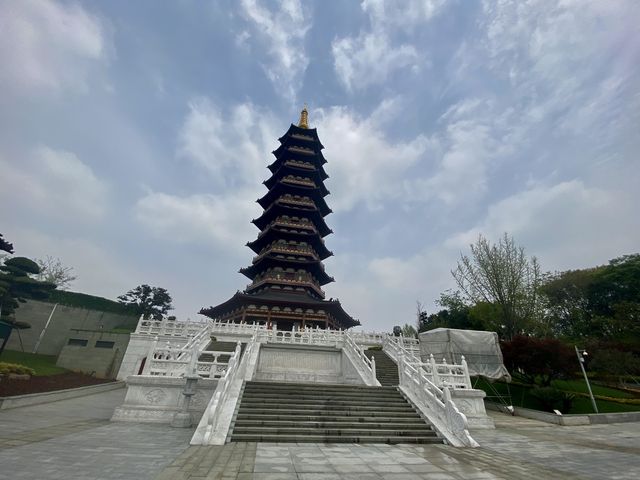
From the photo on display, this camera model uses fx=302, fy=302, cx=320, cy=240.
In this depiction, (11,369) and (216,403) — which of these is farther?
(11,369)

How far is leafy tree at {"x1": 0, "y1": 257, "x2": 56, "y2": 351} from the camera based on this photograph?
66.5ft

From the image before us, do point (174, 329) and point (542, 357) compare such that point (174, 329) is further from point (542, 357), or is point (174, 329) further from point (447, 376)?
point (542, 357)

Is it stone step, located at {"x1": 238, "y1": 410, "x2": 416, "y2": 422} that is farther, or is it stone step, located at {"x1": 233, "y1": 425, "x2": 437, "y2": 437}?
stone step, located at {"x1": 238, "y1": 410, "x2": 416, "y2": 422}

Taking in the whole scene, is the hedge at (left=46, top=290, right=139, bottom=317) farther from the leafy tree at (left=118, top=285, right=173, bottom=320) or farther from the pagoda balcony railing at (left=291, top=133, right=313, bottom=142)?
the pagoda balcony railing at (left=291, top=133, right=313, bottom=142)

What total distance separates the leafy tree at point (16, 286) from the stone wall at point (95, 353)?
3234 mm

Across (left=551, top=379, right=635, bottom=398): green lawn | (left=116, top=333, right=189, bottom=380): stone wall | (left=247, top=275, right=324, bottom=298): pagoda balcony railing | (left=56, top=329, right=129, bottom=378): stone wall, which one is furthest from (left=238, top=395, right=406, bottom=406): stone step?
(left=247, top=275, right=324, bottom=298): pagoda balcony railing

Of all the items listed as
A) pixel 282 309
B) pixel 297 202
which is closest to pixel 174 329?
pixel 282 309

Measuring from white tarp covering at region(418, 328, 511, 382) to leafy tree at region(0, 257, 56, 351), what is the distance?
26.7 meters

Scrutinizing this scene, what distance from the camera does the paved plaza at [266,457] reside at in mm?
4895

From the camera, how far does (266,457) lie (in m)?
5.98

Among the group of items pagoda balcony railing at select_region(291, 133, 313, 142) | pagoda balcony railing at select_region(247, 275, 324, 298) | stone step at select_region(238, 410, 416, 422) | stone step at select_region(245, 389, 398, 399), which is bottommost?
stone step at select_region(238, 410, 416, 422)

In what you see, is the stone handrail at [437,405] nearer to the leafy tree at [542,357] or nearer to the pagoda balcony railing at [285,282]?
the leafy tree at [542,357]

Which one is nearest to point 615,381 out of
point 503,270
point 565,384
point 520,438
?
point 565,384

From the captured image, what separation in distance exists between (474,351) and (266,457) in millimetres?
14117
